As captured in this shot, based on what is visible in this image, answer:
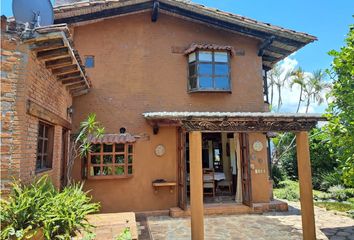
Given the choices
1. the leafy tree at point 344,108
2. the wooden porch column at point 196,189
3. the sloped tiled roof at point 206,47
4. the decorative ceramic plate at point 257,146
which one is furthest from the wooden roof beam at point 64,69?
the decorative ceramic plate at point 257,146

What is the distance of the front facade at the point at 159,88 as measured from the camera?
9.95 meters

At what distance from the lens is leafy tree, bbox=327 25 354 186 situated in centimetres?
707

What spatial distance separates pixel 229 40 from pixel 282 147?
483 inches

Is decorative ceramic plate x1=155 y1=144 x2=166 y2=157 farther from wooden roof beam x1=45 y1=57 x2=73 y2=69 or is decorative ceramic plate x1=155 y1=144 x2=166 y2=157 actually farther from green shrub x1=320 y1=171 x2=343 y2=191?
green shrub x1=320 y1=171 x2=343 y2=191

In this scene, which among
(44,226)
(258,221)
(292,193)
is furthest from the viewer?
(292,193)

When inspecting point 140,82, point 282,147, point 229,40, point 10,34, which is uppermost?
point 229,40

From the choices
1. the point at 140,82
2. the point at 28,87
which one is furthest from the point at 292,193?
the point at 28,87

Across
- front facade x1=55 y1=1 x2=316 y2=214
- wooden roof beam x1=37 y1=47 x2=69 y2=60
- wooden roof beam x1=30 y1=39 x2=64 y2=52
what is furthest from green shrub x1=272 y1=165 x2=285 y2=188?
wooden roof beam x1=30 y1=39 x2=64 y2=52

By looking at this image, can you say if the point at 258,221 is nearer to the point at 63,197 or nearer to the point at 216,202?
the point at 216,202

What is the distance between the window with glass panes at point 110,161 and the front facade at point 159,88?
0.12ft

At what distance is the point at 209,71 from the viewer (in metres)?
10.8

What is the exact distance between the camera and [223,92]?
10.9m

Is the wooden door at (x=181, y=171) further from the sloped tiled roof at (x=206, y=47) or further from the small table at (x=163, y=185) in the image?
the sloped tiled roof at (x=206, y=47)

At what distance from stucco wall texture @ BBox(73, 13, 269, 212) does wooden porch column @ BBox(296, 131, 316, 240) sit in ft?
12.1
